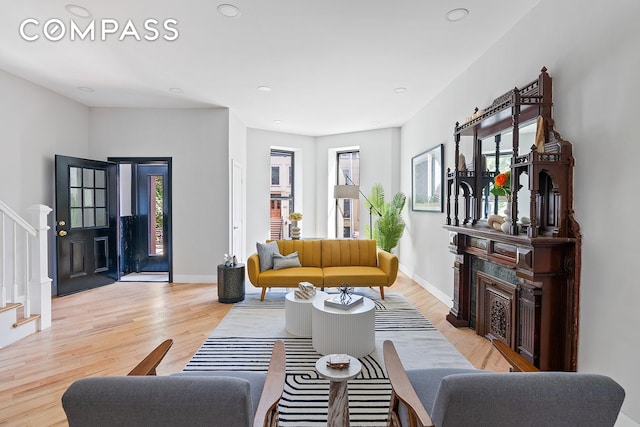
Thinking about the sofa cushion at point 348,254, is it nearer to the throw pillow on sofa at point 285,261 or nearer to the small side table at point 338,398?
the throw pillow on sofa at point 285,261

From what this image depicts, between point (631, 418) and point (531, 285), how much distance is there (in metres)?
0.83

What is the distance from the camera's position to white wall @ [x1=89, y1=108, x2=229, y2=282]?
5.47 m

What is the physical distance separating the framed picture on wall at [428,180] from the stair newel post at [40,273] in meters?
4.73

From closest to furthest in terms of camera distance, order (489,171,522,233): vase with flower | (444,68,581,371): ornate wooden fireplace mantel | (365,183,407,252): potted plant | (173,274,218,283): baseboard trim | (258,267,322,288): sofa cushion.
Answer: (444,68,581,371): ornate wooden fireplace mantel, (489,171,522,233): vase with flower, (258,267,322,288): sofa cushion, (173,274,218,283): baseboard trim, (365,183,407,252): potted plant

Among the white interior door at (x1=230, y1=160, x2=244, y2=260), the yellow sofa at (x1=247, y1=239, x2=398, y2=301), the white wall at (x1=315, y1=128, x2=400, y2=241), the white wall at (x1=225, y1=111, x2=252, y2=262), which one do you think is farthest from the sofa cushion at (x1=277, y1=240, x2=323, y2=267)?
the white wall at (x1=315, y1=128, x2=400, y2=241)

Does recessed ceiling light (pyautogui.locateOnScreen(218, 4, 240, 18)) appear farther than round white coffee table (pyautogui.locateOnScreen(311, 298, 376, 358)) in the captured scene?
No

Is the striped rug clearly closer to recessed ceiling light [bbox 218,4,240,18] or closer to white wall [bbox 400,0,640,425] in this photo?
white wall [bbox 400,0,640,425]

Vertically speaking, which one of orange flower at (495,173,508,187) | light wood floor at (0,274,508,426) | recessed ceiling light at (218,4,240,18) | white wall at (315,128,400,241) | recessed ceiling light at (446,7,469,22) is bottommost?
light wood floor at (0,274,508,426)

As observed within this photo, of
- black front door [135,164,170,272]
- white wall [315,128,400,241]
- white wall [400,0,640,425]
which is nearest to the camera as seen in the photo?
white wall [400,0,640,425]

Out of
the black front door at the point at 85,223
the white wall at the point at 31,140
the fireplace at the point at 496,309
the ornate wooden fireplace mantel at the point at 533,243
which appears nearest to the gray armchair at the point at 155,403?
the ornate wooden fireplace mantel at the point at 533,243

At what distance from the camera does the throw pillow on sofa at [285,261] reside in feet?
14.9

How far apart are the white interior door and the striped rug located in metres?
1.85

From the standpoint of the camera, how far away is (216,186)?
5.48 metres

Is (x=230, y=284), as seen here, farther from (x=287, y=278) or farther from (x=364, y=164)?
(x=364, y=164)
